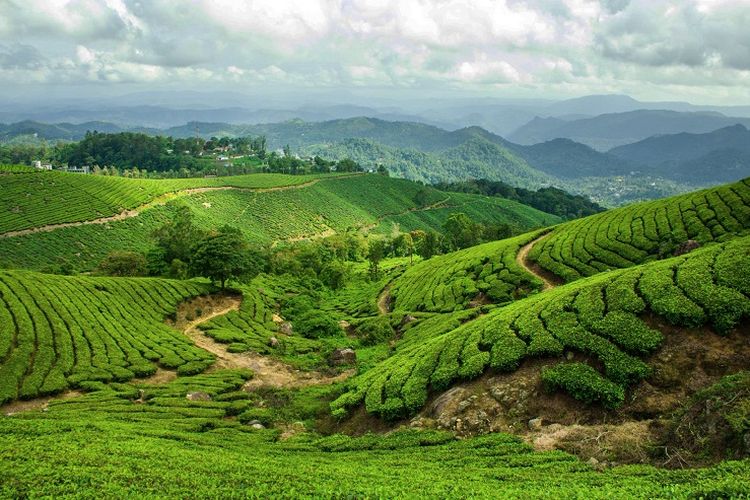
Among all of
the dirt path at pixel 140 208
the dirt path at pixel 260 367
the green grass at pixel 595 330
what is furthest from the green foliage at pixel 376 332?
the dirt path at pixel 140 208

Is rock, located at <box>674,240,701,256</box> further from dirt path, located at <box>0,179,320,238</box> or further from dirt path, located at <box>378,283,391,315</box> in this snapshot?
dirt path, located at <box>0,179,320,238</box>

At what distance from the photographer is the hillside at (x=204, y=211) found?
8681 cm

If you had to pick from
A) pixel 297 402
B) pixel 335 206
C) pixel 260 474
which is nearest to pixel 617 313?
pixel 260 474

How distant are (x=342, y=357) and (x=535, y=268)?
2342 centimetres

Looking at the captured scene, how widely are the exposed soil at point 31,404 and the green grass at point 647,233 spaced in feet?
139

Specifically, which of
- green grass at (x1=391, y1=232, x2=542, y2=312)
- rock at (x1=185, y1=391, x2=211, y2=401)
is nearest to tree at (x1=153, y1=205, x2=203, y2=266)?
green grass at (x1=391, y1=232, x2=542, y2=312)

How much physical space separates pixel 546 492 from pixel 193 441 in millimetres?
15865

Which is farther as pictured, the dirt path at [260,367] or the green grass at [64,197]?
the green grass at [64,197]

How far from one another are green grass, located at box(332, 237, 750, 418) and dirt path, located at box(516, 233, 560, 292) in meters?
18.1

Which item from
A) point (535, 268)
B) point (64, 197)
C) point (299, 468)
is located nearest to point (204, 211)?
point (64, 197)

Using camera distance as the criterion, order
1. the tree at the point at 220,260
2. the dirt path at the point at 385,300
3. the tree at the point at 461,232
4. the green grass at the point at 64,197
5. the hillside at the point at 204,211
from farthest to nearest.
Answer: the tree at the point at 461,232 < the green grass at the point at 64,197 < the hillside at the point at 204,211 < the dirt path at the point at 385,300 < the tree at the point at 220,260

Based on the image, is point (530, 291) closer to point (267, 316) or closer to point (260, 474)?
point (267, 316)

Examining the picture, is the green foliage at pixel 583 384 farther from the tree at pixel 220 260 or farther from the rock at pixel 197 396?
the tree at pixel 220 260

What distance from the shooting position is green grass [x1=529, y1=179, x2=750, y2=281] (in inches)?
1715
